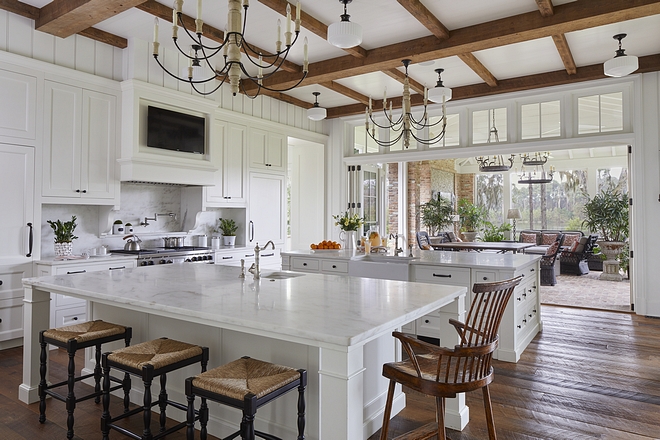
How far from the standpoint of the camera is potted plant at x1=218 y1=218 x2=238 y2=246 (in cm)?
618

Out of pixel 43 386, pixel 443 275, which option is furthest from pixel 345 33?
pixel 43 386

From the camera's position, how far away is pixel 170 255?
5012mm

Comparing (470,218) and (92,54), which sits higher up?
(92,54)

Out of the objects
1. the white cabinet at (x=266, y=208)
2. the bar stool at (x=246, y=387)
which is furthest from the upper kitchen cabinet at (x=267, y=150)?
the bar stool at (x=246, y=387)

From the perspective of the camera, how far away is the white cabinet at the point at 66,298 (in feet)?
13.3

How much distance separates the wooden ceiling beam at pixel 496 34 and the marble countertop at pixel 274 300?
115 inches

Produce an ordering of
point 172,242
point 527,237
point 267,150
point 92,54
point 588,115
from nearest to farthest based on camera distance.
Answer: point 92,54 → point 172,242 → point 588,115 → point 267,150 → point 527,237

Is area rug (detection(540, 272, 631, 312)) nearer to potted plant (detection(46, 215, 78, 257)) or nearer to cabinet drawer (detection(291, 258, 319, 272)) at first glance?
cabinet drawer (detection(291, 258, 319, 272))

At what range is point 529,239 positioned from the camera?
11.6 meters

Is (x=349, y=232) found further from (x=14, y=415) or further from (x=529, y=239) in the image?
(x=529, y=239)

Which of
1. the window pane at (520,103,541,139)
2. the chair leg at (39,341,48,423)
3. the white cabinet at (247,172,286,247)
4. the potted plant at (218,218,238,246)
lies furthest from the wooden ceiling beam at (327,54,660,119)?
the chair leg at (39,341,48,423)

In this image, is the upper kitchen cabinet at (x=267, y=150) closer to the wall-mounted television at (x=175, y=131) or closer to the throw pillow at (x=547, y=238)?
the wall-mounted television at (x=175, y=131)

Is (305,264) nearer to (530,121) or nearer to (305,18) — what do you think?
(305,18)

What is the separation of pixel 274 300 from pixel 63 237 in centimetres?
326
